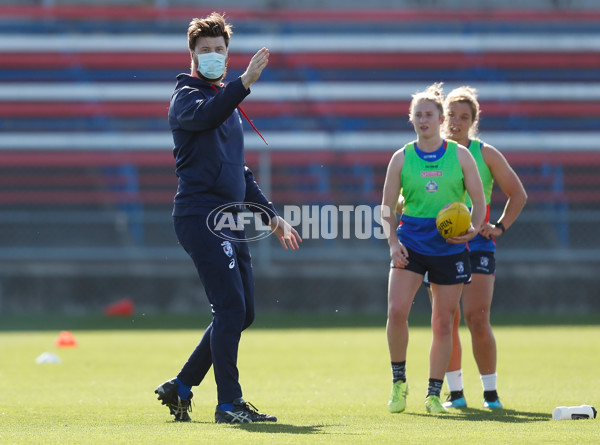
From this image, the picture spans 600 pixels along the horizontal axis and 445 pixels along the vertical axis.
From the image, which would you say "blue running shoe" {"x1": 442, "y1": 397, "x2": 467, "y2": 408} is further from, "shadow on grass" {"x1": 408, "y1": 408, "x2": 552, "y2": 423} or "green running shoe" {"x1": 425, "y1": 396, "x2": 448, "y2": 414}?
"green running shoe" {"x1": 425, "y1": 396, "x2": 448, "y2": 414}

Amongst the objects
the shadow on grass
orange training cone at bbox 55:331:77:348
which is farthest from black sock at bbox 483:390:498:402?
orange training cone at bbox 55:331:77:348

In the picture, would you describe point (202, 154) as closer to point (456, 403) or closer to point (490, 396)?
point (456, 403)

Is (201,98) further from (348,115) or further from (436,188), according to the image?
(348,115)

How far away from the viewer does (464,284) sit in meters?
6.27

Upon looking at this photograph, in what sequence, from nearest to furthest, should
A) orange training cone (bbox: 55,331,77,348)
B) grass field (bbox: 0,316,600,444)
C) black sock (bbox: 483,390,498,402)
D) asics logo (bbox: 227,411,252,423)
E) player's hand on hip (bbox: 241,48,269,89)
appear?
grass field (bbox: 0,316,600,444) < player's hand on hip (bbox: 241,48,269,89) < asics logo (bbox: 227,411,252,423) < black sock (bbox: 483,390,498,402) < orange training cone (bbox: 55,331,77,348)

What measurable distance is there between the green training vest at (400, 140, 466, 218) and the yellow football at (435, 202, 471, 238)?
3.9 inches

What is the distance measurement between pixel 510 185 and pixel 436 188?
813 millimetres

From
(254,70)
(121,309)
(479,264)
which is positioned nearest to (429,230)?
(479,264)

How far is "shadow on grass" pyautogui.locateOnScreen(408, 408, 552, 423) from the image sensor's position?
5.46 metres

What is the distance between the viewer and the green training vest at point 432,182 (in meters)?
5.93

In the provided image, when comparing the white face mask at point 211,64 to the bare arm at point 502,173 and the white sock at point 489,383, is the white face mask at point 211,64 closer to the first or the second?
the bare arm at point 502,173

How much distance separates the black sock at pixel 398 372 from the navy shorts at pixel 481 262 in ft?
2.59

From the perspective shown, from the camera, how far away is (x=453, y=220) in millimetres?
5801

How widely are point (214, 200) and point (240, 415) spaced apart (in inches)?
41.3
